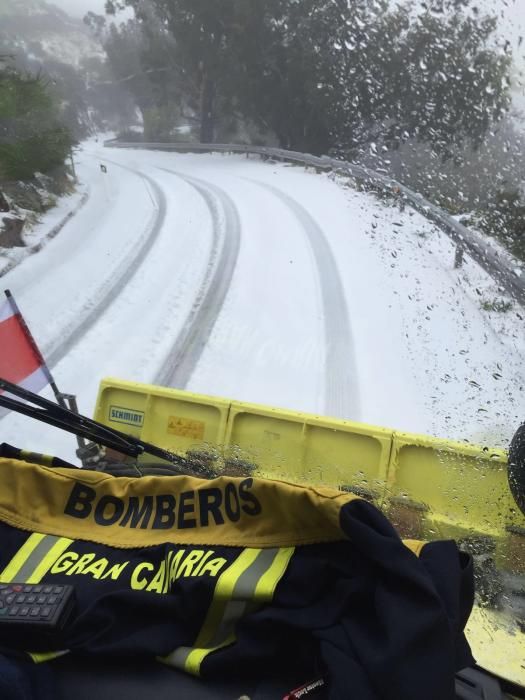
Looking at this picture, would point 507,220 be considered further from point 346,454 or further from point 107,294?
point 107,294

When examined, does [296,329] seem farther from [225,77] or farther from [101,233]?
[225,77]

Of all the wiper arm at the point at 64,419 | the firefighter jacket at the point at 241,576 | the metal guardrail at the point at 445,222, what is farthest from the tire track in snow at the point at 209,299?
the firefighter jacket at the point at 241,576

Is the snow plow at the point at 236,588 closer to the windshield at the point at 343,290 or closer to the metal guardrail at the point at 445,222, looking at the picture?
the windshield at the point at 343,290

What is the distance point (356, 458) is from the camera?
13.3ft

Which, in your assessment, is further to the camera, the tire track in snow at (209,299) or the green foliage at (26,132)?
the green foliage at (26,132)

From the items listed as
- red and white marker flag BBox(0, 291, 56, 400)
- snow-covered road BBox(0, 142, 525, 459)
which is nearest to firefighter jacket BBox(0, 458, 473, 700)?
red and white marker flag BBox(0, 291, 56, 400)

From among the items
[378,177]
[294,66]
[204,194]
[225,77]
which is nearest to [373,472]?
[378,177]

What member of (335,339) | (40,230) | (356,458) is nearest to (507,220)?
(335,339)

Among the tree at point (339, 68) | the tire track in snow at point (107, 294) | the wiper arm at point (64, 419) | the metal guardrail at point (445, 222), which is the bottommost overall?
the tire track in snow at point (107, 294)

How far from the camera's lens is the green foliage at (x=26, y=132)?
42.8 feet

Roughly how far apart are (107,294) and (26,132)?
795 cm

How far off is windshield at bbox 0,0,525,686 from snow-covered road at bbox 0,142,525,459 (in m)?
0.04

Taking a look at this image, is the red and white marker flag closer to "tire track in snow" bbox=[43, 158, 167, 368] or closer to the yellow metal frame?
the yellow metal frame

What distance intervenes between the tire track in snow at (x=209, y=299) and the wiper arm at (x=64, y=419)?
3259mm
